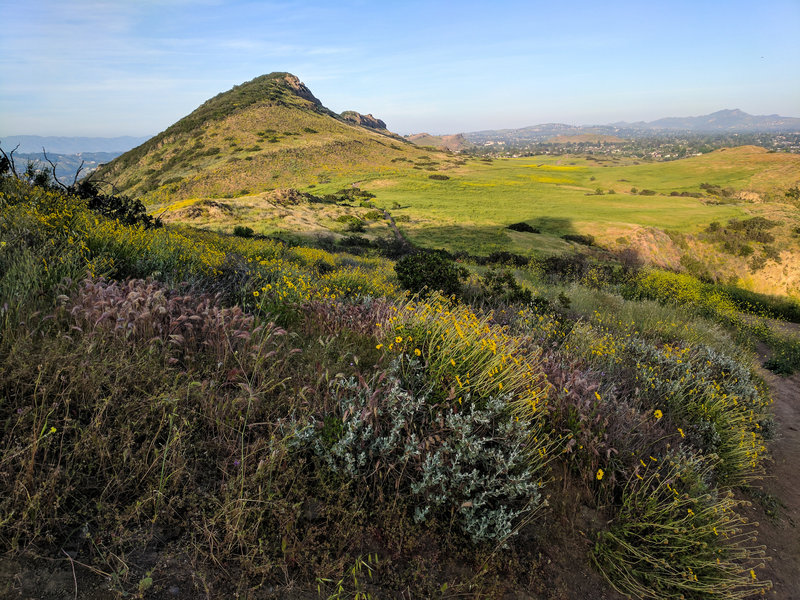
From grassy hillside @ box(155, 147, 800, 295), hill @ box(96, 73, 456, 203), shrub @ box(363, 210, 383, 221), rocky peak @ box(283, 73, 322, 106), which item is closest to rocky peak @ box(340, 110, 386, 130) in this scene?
rocky peak @ box(283, 73, 322, 106)

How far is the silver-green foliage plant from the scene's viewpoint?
2795mm

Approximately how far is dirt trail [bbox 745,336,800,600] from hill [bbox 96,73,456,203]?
5900 centimetres

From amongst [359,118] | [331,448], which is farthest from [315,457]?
[359,118]

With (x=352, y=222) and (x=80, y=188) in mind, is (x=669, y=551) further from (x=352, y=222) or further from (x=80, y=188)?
(x=352, y=222)

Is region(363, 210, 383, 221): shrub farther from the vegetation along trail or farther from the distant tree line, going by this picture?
the vegetation along trail

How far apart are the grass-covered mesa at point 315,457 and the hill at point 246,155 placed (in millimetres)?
57698

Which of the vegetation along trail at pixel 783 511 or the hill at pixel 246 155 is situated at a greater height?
the hill at pixel 246 155

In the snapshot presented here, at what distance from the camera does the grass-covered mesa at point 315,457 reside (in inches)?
86.0

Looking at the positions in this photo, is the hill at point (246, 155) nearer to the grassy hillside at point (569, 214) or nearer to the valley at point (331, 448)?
the grassy hillside at point (569, 214)

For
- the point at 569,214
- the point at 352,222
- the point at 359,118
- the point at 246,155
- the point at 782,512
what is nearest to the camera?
the point at 782,512

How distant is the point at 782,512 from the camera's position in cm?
471

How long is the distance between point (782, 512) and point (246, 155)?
75.6 metres

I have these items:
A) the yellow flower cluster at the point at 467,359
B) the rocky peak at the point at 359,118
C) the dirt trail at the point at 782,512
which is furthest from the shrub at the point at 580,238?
the rocky peak at the point at 359,118

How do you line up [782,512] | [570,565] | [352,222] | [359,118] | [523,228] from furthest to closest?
[359,118]
[523,228]
[352,222]
[782,512]
[570,565]
